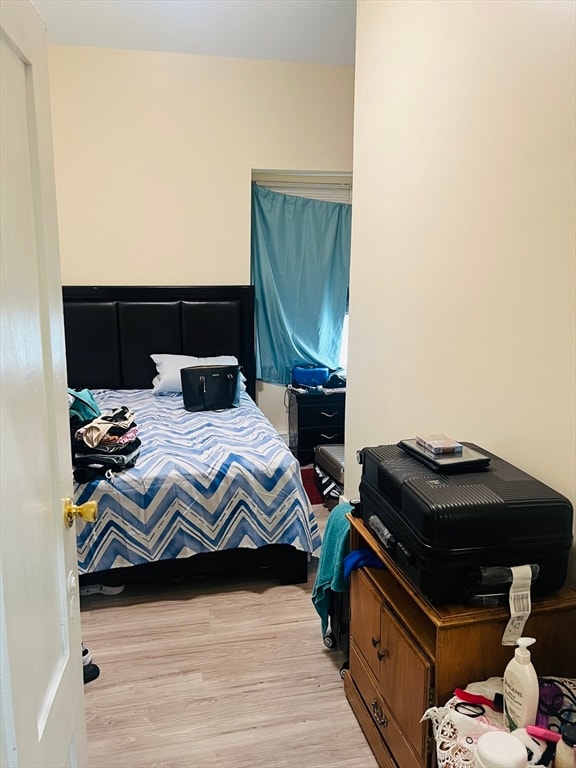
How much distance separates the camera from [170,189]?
14.0 ft

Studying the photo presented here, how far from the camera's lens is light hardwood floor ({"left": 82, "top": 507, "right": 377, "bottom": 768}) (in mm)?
1931

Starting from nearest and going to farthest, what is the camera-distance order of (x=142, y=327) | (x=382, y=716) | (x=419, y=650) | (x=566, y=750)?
1. (x=566, y=750)
2. (x=419, y=650)
3. (x=382, y=716)
4. (x=142, y=327)

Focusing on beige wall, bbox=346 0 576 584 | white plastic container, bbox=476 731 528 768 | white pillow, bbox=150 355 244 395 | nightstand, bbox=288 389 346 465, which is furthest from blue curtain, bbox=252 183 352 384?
white plastic container, bbox=476 731 528 768

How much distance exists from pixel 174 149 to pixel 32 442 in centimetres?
372

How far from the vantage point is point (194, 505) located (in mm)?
2719

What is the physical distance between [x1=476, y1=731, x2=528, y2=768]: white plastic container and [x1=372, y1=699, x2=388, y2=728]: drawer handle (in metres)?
0.72

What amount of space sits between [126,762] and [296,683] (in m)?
0.66

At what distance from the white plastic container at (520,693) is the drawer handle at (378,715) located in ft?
2.06

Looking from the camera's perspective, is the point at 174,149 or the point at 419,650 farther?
the point at 174,149

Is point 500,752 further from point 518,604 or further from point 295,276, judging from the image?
point 295,276

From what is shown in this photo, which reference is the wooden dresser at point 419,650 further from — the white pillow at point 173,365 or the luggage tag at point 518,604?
the white pillow at point 173,365

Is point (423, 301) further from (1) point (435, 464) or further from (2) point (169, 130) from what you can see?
(2) point (169, 130)

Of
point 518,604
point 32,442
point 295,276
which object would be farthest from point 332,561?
point 295,276

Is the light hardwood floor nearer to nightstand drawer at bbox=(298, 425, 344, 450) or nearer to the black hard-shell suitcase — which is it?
the black hard-shell suitcase
